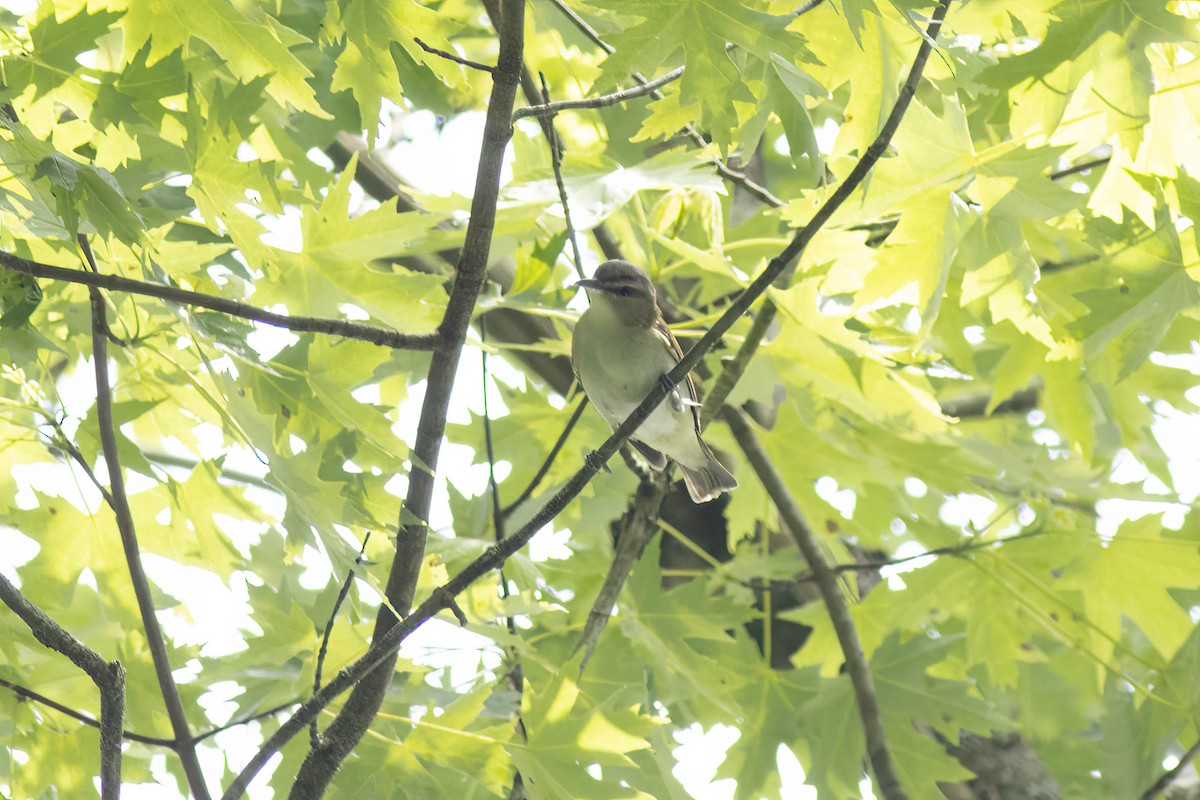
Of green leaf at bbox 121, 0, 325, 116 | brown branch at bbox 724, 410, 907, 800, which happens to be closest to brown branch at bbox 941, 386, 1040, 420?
brown branch at bbox 724, 410, 907, 800

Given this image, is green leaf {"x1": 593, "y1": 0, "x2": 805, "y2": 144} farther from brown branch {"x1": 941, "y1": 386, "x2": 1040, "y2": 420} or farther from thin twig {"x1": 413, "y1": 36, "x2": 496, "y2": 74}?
brown branch {"x1": 941, "y1": 386, "x2": 1040, "y2": 420}

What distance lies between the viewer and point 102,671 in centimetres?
215

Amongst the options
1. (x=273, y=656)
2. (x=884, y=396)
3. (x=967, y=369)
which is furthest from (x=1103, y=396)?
(x=273, y=656)

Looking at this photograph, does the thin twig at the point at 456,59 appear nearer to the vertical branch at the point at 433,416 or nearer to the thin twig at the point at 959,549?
the vertical branch at the point at 433,416

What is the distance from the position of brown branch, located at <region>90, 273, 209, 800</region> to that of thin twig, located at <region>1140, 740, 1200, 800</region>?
2902 millimetres

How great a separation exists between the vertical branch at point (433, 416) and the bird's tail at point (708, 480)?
175cm

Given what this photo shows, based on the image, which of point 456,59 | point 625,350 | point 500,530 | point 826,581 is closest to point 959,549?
point 826,581

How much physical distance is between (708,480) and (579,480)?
2.05 m

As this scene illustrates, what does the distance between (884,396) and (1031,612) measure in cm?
104

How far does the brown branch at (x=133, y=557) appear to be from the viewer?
8.39 ft

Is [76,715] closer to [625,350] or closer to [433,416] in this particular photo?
[433,416]

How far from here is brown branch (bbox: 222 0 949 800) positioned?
86.2 inches

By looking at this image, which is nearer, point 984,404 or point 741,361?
point 741,361

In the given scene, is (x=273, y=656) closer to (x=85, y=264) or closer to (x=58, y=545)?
(x=58, y=545)
